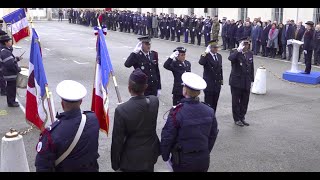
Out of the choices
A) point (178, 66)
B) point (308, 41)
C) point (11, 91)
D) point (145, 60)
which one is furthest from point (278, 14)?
point (11, 91)

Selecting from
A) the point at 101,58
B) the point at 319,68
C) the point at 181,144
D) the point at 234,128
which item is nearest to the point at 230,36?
the point at 319,68

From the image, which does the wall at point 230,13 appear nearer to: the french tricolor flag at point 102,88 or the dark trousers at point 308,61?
the dark trousers at point 308,61

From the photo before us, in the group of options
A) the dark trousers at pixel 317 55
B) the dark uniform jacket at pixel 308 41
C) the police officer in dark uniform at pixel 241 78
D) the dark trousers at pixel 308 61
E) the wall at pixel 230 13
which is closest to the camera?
the police officer in dark uniform at pixel 241 78

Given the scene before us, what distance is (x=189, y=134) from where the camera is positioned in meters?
4.47

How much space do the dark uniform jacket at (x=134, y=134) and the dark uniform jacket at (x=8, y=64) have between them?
669 cm

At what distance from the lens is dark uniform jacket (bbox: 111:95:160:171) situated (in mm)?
4293

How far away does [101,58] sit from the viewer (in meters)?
6.95

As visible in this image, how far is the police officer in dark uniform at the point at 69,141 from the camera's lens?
12.5ft

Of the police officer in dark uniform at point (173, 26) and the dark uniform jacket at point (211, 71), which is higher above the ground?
the police officer in dark uniform at point (173, 26)

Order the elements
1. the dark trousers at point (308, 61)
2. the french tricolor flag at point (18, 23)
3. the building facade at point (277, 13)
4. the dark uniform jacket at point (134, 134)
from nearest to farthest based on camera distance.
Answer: the dark uniform jacket at point (134, 134) → the french tricolor flag at point (18, 23) → the dark trousers at point (308, 61) → the building facade at point (277, 13)

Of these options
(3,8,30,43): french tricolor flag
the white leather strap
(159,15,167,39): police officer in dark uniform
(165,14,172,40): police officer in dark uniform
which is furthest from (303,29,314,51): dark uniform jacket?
(159,15,167,39): police officer in dark uniform

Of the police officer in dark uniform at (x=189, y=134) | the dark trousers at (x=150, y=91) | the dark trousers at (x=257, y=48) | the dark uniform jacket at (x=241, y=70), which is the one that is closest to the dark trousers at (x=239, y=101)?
the dark uniform jacket at (x=241, y=70)

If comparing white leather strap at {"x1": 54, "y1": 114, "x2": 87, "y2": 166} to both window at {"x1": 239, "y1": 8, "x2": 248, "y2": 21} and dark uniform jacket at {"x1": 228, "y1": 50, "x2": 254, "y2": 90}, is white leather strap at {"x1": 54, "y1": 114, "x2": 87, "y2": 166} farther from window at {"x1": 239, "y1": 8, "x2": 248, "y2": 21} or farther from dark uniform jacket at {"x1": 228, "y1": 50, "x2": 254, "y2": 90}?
window at {"x1": 239, "y1": 8, "x2": 248, "y2": 21}

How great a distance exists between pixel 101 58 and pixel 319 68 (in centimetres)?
1271
